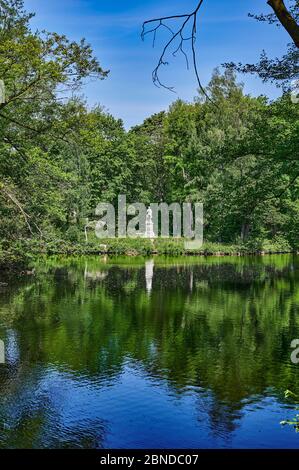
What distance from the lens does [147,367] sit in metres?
11.5

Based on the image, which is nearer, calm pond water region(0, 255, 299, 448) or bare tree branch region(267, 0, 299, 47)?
bare tree branch region(267, 0, 299, 47)

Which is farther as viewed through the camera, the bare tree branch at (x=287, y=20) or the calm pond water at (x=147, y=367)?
the calm pond water at (x=147, y=367)

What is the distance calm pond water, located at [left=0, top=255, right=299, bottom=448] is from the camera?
324 inches

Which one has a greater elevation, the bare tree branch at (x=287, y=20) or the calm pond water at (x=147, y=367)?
the bare tree branch at (x=287, y=20)

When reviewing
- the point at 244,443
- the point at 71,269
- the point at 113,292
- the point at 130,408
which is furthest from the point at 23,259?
the point at 244,443

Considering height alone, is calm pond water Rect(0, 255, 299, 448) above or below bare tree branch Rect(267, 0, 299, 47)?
below

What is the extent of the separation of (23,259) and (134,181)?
31299 mm

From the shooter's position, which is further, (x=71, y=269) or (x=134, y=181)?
(x=134, y=181)

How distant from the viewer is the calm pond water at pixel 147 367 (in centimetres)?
822

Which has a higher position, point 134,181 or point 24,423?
point 134,181

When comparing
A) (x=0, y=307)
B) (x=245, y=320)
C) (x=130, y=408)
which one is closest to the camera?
(x=130, y=408)

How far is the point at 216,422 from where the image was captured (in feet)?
28.2

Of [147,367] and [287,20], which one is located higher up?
[287,20]
